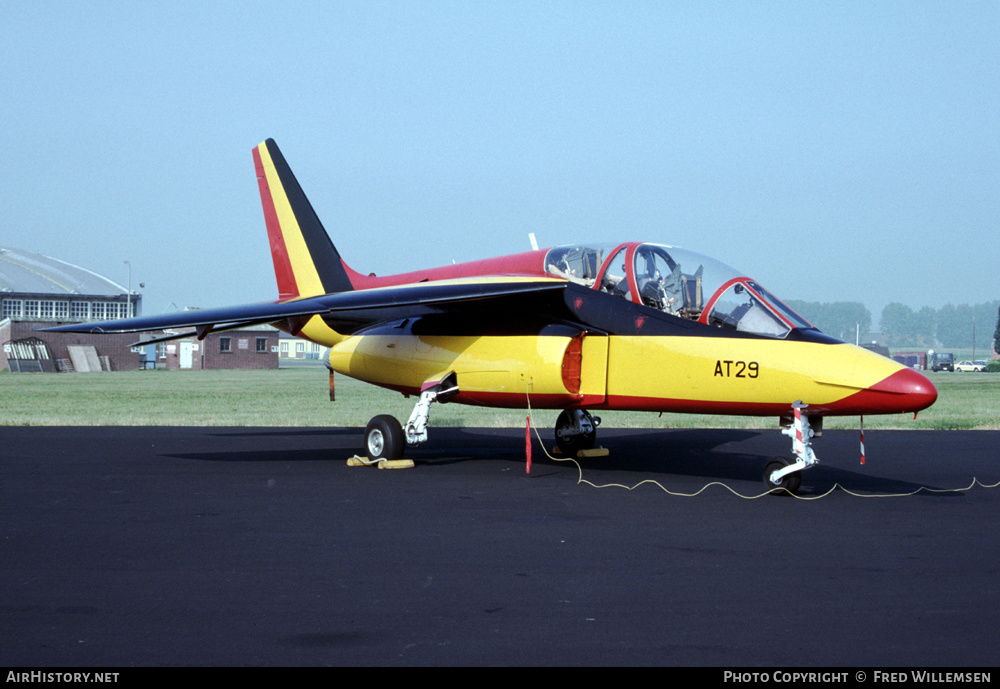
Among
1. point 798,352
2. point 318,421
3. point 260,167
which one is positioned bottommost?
point 318,421

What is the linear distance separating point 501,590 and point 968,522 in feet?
17.1

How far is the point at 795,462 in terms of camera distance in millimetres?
10594

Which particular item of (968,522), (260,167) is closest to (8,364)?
(260,167)

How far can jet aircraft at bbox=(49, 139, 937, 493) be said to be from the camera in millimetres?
10477

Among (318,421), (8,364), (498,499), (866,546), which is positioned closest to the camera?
(866,546)

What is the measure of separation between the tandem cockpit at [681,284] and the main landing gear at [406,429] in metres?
2.36

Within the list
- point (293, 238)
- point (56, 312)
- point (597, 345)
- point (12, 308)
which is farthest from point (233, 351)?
point (597, 345)

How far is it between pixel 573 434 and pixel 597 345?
3.27m

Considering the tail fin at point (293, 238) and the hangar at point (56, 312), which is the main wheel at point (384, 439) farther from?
the hangar at point (56, 312)

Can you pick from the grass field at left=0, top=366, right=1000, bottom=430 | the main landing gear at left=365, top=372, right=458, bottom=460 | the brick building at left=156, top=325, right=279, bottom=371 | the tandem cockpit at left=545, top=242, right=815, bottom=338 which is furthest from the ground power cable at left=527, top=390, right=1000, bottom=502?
the brick building at left=156, top=325, right=279, bottom=371

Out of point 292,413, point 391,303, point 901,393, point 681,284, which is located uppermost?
point 681,284

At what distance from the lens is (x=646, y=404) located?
11.9m

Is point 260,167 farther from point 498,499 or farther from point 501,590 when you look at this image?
point 501,590

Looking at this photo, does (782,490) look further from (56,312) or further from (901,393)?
(56,312)
